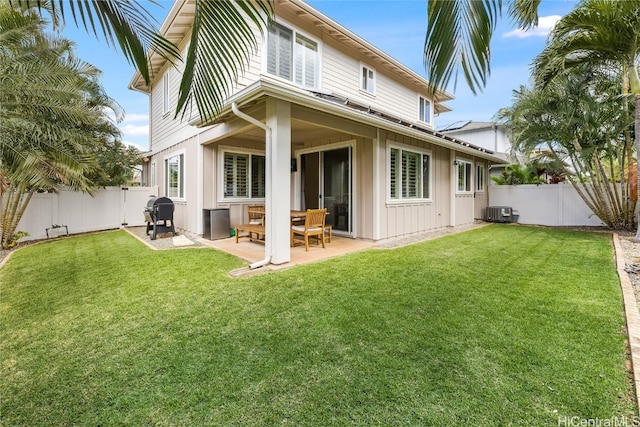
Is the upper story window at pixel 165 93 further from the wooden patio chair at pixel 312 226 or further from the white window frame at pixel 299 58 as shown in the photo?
the wooden patio chair at pixel 312 226

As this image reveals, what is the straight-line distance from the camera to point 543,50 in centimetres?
743

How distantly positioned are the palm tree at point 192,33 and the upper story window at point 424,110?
12.6 m

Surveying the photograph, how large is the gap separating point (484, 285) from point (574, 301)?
0.96m

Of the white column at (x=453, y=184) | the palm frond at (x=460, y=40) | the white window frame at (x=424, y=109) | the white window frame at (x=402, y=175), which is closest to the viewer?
the palm frond at (x=460, y=40)

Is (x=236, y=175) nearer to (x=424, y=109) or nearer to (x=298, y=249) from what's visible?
(x=298, y=249)

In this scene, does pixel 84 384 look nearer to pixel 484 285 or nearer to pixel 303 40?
pixel 484 285

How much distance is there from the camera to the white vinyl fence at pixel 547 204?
10.5m

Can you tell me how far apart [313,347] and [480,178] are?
12.3 m

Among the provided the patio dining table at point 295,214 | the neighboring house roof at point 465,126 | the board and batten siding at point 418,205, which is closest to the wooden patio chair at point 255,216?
the patio dining table at point 295,214

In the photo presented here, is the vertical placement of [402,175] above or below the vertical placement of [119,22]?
below

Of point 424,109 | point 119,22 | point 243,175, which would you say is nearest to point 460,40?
point 119,22

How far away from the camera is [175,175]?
31.4 ft

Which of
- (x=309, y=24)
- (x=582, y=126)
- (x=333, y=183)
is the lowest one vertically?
(x=333, y=183)

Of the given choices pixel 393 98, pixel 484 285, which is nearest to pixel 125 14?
pixel 484 285
